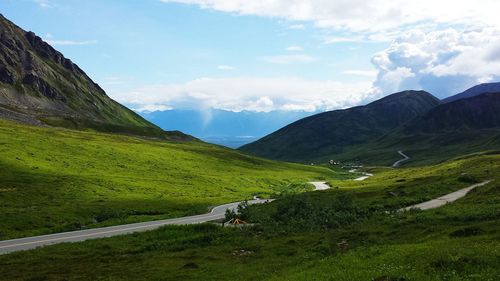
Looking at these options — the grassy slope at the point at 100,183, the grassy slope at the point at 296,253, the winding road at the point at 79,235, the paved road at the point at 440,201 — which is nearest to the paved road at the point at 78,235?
the winding road at the point at 79,235

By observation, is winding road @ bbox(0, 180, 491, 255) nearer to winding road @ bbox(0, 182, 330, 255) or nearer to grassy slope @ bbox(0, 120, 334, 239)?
winding road @ bbox(0, 182, 330, 255)

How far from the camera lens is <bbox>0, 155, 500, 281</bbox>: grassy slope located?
2234 centimetres

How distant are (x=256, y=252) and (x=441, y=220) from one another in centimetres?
1664

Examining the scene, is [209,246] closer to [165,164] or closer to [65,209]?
[65,209]

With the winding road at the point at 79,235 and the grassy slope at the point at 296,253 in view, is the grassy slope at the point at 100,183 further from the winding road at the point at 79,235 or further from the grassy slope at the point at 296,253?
the grassy slope at the point at 296,253

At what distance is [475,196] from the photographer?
55906 mm

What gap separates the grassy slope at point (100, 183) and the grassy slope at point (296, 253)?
1975 cm

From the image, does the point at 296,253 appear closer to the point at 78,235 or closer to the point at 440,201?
the point at 78,235

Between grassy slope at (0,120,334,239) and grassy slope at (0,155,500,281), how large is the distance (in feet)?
64.8

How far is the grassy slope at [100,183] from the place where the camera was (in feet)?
213

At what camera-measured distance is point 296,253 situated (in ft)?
112

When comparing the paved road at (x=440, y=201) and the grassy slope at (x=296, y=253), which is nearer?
the grassy slope at (x=296, y=253)

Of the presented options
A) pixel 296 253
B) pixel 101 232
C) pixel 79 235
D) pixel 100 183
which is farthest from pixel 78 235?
pixel 100 183

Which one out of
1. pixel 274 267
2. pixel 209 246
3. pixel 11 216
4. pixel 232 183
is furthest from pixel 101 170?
pixel 274 267
